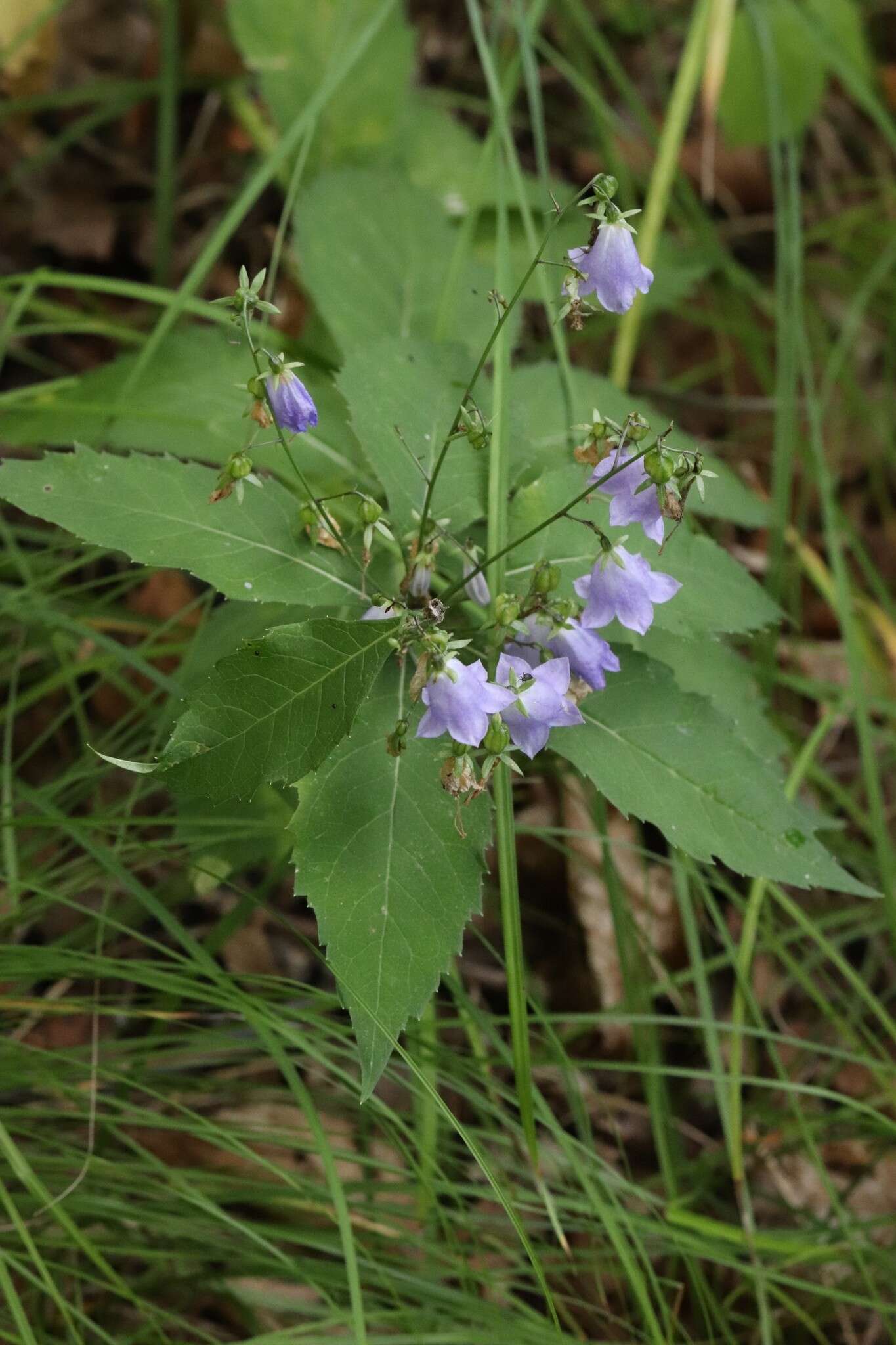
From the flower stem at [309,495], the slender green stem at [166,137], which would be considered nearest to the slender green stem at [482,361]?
the flower stem at [309,495]

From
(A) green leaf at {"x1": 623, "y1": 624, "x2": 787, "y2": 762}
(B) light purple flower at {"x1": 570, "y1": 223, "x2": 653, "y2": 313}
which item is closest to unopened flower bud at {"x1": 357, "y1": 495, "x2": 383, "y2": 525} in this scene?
(B) light purple flower at {"x1": 570, "y1": 223, "x2": 653, "y2": 313}

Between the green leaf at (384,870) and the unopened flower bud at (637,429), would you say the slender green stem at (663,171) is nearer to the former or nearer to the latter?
the unopened flower bud at (637,429)

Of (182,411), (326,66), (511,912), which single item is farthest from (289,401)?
(326,66)

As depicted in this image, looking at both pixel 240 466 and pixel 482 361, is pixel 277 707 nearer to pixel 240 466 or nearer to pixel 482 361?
pixel 240 466

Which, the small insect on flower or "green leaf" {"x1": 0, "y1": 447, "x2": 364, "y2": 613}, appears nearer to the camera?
the small insect on flower

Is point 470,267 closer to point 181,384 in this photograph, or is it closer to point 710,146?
point 181,384

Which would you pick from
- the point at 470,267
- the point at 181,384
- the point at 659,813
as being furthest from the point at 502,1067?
the point at 470,267

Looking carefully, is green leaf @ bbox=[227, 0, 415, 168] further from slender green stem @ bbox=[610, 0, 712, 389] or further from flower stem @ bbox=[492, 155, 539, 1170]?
flower stem @ bbox=[492, 155, 539, 1170]
